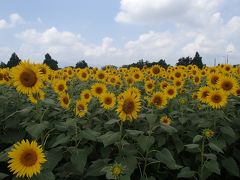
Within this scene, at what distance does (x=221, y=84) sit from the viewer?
637cm

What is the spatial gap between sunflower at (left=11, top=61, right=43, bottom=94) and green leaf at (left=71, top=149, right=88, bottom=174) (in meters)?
0.81

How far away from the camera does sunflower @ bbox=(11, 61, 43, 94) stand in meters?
4.30

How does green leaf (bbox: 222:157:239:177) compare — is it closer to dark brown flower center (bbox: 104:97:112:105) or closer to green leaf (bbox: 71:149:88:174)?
dark brown flower center (bbox: 104:97:112:105)

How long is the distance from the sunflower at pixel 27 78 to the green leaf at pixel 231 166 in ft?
8.19

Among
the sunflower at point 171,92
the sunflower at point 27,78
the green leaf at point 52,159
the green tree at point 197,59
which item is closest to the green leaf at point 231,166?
the sunflower at point 171,92

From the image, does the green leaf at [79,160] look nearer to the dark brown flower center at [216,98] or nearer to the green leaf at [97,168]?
the green leaf at [97,168]

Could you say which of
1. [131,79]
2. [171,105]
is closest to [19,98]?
[171,105]

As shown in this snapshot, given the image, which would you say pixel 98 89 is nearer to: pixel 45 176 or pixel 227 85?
pixel 227 85

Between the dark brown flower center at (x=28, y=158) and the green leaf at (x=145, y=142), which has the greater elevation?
the dark brown flower center at (x=28, y=158)

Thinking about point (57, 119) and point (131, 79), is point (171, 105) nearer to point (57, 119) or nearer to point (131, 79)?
point (57, 119)

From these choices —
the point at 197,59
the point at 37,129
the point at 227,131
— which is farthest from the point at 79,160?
the point at 197,59

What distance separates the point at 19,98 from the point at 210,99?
2767 millimetres

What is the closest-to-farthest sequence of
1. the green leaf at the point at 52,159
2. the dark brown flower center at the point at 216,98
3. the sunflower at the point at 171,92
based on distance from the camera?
the green leaf at the point at 52,159 < the dark brown flower center at the point at 216,98 < the sunflower at the point at 171,92

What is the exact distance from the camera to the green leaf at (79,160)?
13.0ft
